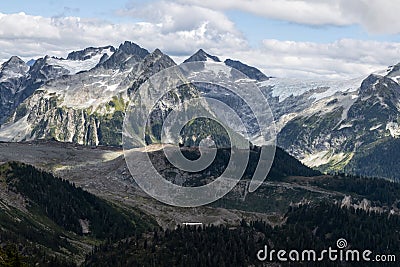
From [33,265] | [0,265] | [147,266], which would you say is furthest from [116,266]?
[0,265]

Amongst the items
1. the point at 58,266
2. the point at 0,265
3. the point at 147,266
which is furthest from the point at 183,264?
the point at 0,265

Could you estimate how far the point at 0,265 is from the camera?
132 metres

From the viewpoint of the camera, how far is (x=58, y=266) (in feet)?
653

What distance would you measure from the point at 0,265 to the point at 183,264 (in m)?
77.6

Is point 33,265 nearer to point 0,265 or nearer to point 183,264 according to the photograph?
point 183,264

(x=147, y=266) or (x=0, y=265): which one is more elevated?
(x=0, y=265)

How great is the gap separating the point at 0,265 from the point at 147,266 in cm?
6913

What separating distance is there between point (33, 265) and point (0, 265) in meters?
62.1

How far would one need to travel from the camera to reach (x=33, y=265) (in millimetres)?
192250

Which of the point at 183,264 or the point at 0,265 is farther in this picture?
the point at 183,264

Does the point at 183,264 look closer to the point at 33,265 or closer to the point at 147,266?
the point at 147,266

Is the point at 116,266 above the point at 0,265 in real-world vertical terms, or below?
below

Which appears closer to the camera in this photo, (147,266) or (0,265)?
(0,265)

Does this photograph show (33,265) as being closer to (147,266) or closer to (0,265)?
(147,266)
